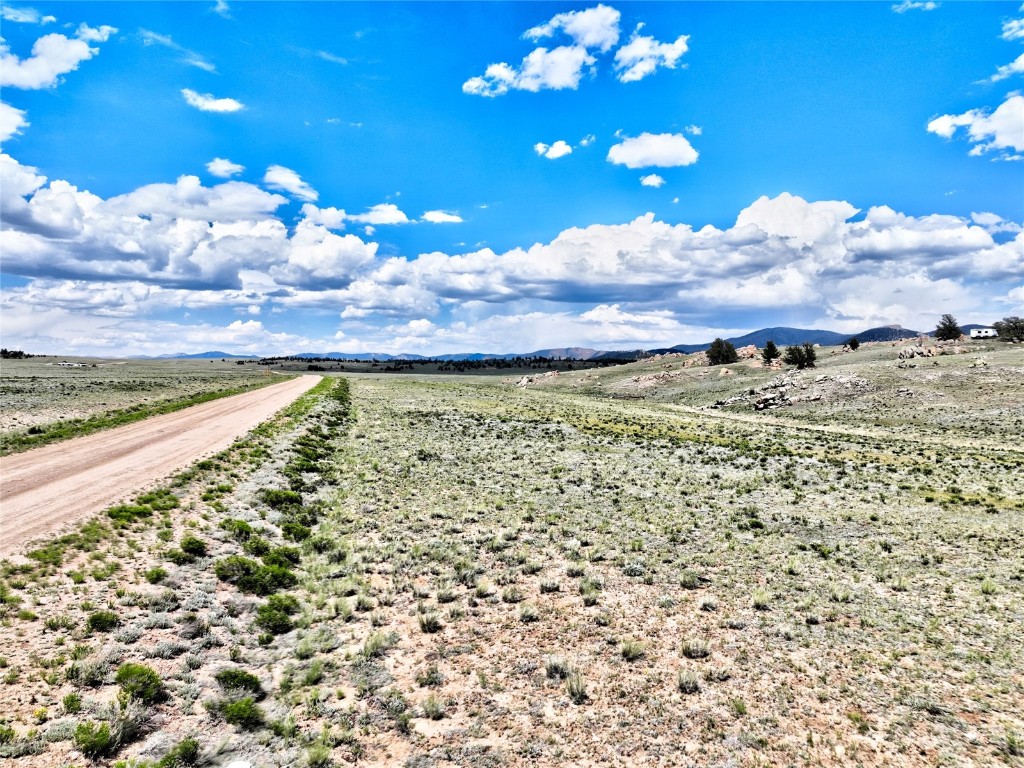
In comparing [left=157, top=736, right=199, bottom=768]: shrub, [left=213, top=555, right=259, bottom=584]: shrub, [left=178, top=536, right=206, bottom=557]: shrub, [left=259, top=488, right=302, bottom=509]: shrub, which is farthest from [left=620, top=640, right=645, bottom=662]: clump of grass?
[left=259, top=488, right=302, bottom=509]: shrub

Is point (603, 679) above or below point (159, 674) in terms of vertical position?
below

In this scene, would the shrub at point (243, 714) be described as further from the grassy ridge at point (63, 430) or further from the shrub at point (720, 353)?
the shrub at point (720, 353)

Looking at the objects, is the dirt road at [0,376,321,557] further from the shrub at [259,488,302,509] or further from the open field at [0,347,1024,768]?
the shrub at [259,488,302,509]

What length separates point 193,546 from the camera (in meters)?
14.5

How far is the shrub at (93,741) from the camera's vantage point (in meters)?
7.35

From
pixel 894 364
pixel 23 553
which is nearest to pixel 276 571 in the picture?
pixel 23 553

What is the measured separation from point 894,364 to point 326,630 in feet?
331

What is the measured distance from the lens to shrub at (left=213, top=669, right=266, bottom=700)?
9156 millimetres

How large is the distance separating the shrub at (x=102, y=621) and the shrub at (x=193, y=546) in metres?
3.87

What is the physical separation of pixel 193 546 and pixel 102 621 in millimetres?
4239

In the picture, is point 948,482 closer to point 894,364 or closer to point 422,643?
point 422,643

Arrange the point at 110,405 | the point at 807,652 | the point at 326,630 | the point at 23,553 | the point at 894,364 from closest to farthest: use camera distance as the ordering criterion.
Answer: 1. the point at 807,652
2. the point at 326,630
3. the point at 23,553
4. the point at 110,405
5. the point at 894,364

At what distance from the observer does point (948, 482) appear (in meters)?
27.0

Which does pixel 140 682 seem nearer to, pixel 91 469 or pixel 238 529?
pixel 238 529
